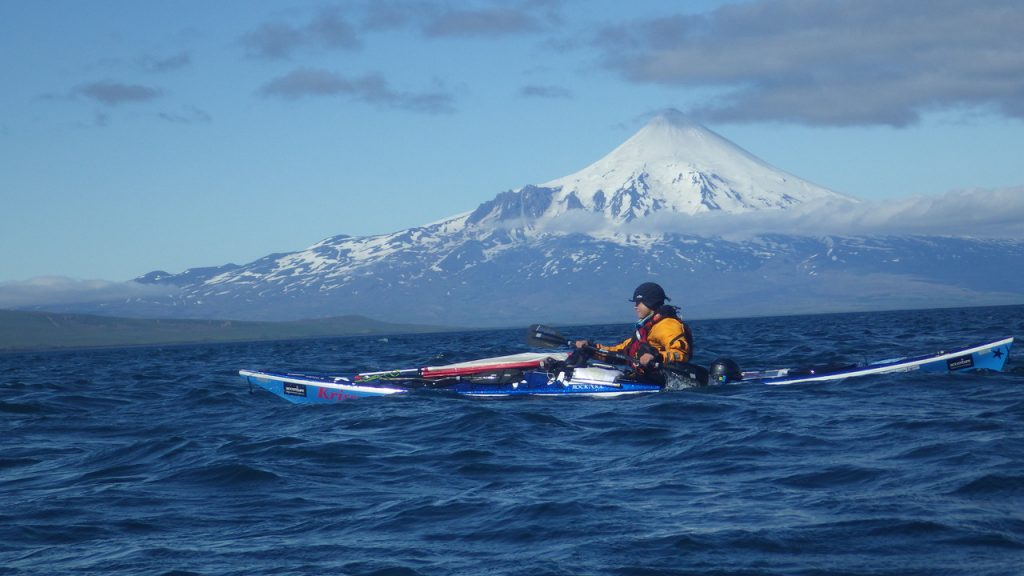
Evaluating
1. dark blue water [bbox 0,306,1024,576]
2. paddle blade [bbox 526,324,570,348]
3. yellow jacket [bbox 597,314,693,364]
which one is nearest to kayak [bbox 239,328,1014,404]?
paddle blade [bbox 526,324,570,348]

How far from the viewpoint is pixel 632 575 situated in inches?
360

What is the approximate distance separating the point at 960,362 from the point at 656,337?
6.18m

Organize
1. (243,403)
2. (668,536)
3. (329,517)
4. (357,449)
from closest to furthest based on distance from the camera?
(668,536) < (329,517) < (357,449) < (243,403)

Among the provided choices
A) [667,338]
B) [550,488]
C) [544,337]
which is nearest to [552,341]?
[544,337]

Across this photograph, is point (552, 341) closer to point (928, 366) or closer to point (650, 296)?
point (650, 296)

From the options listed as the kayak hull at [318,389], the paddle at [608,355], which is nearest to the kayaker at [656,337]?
the paddle at [608,355]

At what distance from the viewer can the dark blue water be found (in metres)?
9.76

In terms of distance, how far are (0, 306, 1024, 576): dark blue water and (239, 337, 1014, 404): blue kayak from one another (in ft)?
2.80

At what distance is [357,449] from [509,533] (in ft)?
20.5

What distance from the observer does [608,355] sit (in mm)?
23047

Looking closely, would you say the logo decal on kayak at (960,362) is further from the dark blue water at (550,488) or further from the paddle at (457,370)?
the paddle at (457,370)

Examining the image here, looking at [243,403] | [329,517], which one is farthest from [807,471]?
[243,403]

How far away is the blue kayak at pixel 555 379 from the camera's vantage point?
22562mm

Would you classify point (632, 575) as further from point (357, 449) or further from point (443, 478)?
point (357, 449)
